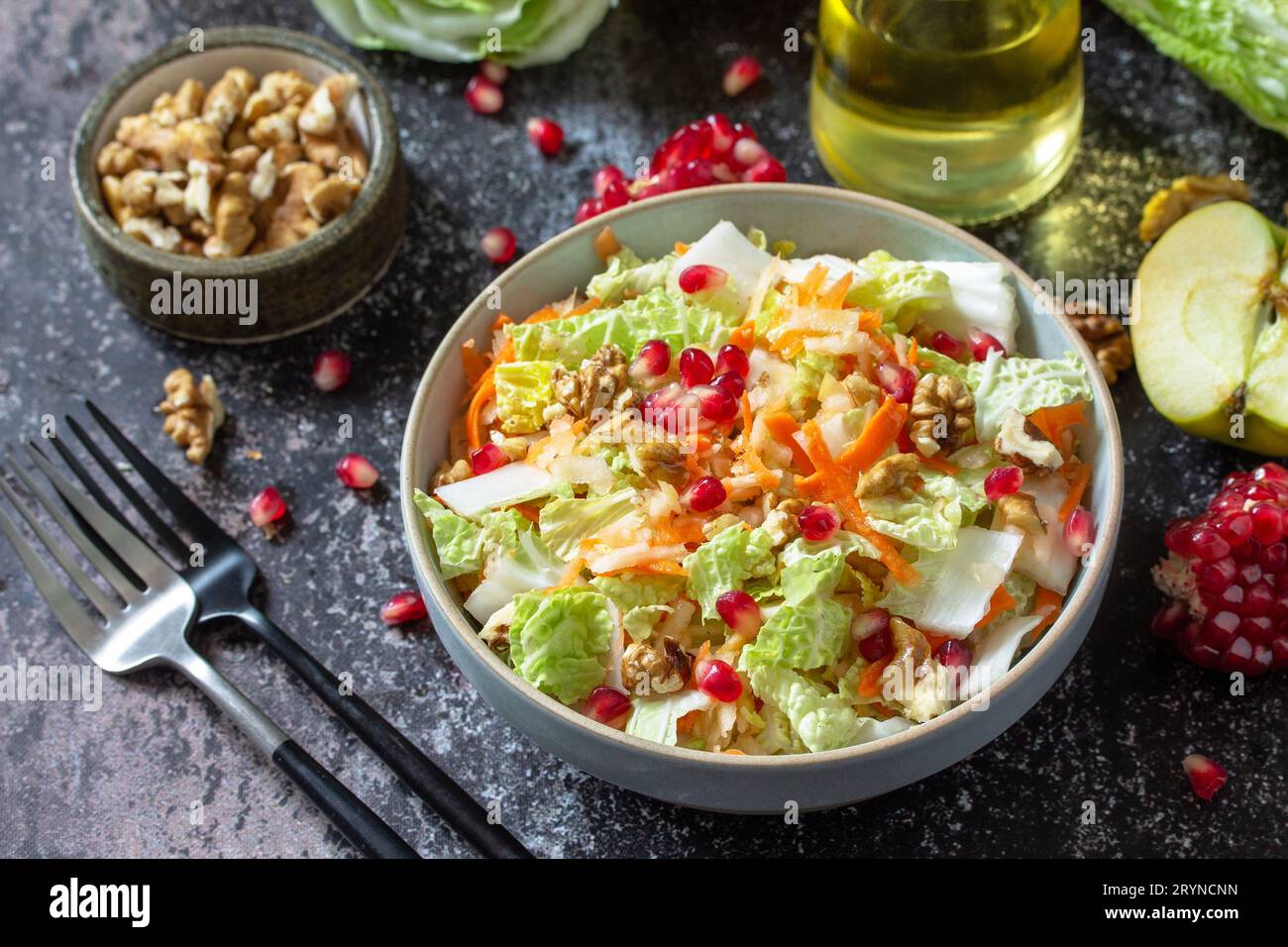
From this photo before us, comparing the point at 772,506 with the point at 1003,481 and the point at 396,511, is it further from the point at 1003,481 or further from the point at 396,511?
the point at 396,511

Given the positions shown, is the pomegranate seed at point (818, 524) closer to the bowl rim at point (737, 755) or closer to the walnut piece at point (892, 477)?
the walnut piece at point (892, 477)

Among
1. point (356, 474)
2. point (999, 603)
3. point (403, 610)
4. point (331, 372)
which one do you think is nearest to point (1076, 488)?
point (999, 603)

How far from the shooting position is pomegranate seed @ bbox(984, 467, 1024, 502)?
1.91m

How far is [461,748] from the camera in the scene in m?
2.12

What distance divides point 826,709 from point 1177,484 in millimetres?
877

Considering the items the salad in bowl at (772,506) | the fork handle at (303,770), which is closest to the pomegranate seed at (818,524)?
the salad in bowl at (772,506)

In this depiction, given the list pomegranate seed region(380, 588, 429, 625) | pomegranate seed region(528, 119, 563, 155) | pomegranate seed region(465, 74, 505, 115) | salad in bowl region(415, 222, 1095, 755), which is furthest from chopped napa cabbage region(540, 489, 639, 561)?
pomegranate seed region(465, 74, 505, 115)

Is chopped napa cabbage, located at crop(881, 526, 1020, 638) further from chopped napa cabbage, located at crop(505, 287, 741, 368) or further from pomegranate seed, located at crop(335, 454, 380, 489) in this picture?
pomegranate seed, located at crop(335, 454, 380, 489)

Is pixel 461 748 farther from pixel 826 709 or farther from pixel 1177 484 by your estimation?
pixel 1177 484

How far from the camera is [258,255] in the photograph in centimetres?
247

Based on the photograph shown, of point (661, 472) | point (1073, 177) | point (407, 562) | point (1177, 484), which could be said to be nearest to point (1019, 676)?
point (661, 472)

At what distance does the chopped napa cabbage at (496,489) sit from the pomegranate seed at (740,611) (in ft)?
0.98

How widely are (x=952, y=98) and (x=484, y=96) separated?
0.92 metres

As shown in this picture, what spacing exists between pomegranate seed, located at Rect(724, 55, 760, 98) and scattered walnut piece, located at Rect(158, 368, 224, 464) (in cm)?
115
